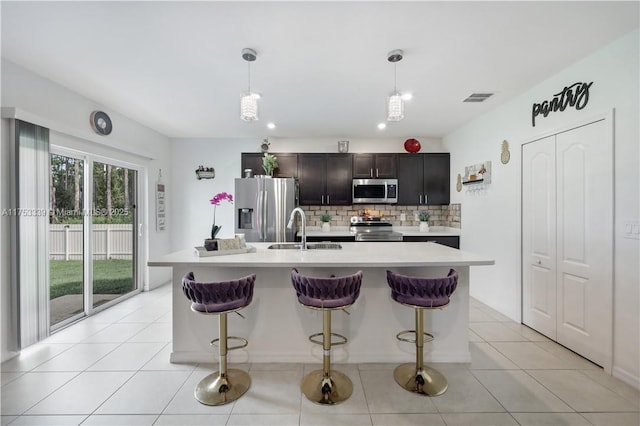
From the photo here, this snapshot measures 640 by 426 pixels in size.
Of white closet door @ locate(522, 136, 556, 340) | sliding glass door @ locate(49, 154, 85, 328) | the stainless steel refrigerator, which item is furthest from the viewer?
the stainless steel refrigerator

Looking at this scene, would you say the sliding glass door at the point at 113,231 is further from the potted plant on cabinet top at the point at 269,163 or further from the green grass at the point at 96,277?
the potted plant on cabinet top at the point at 269,163

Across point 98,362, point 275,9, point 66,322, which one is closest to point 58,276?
point 66,322

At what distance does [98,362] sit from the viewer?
233cm

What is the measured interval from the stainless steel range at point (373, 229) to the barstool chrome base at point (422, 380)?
2349mm

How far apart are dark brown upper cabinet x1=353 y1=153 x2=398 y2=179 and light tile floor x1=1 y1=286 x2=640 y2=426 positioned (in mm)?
2877

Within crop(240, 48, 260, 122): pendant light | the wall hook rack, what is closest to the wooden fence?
the wall hook rack

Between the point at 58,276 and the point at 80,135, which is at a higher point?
the point at 80,135

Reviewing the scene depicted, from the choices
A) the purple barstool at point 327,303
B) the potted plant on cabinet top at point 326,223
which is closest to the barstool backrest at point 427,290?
the purple barstool at point 327,303

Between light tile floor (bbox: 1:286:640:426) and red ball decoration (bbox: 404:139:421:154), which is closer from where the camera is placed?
light tile floor (bbox: 1:286:640:426)

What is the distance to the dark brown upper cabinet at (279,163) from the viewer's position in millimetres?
4734

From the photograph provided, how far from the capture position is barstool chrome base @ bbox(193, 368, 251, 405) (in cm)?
186

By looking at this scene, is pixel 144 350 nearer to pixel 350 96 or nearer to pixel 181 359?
pixel 181 359

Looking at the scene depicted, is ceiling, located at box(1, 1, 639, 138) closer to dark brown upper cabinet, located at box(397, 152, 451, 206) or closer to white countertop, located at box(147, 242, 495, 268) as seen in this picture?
dark brown upper cabinet, located at box(397, 152, 451, 206)

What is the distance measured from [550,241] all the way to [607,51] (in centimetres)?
162
